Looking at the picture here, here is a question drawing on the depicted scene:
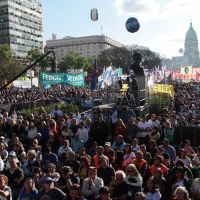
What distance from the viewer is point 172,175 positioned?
29.7ft

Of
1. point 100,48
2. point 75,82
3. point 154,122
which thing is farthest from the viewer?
point 100,48

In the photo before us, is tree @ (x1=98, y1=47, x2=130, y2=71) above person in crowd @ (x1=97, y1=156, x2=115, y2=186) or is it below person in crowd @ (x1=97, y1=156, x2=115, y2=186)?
above

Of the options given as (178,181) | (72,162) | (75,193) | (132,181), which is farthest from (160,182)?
(72,162)

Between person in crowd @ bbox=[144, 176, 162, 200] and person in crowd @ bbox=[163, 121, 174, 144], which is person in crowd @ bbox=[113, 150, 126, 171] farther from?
person in crowd @ bbox=[163, 121, 174, 144]

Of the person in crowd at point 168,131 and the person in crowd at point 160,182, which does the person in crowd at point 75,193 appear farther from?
the person in crowd at point 168,131

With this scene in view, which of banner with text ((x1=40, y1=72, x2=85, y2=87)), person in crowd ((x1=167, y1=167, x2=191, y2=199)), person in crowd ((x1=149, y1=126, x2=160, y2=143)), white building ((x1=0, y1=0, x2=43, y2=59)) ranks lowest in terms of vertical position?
person in crowd ((x1=167, y1=167, x2=191, y2=199))

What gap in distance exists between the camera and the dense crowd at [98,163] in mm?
8883

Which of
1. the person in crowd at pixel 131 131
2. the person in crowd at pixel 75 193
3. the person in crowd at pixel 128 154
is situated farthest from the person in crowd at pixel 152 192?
the person in crowd at pixel 131 131

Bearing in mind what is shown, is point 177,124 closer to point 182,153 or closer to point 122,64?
point 182,153

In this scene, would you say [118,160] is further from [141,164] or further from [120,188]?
[120,188]

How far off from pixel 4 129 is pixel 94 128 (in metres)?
3.50

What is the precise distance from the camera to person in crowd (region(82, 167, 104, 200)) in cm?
925

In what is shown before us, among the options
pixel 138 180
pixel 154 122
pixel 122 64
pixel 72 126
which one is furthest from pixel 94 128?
pixel 122 64

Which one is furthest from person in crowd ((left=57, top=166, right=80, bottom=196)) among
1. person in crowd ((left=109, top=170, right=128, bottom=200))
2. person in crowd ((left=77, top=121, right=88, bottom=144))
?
person in crowd ((left=77, top=121, right=88, bottom=144))
